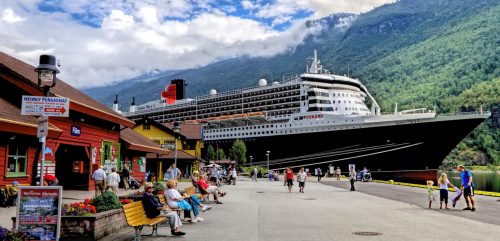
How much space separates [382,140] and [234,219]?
4615cm

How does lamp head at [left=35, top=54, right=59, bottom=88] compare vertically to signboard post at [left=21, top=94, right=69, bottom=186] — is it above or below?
above

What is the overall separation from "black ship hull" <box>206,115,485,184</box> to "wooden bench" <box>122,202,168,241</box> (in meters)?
48.3

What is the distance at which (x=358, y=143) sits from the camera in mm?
58062

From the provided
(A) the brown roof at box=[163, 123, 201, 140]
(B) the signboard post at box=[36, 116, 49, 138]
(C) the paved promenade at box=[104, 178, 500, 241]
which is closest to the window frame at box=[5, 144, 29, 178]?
(C) the paved promenade at box=[104, 178, 500, 241]

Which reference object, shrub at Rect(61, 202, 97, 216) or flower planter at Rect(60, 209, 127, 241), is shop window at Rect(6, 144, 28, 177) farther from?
flower planter at Rect(60, 209, 127, 241)

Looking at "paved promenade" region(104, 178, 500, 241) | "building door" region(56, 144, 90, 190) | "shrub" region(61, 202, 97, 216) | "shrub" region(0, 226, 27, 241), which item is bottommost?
"paved promenade" region(104, 178, 500, 241)

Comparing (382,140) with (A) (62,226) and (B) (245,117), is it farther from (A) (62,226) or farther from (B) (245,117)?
(A) (62,226)

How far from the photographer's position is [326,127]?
61.4 m

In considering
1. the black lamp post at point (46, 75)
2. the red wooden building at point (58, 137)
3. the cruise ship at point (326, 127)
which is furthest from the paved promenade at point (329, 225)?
the cruise ship at point (326, 127)

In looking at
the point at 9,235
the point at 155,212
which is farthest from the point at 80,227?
the point at 9,235

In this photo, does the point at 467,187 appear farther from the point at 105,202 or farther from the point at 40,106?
the point at 40,106

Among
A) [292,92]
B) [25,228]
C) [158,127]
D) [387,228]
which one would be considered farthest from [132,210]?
[292,92]

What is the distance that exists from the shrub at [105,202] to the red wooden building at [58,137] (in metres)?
4.95

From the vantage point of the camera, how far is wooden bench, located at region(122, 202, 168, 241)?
898 cm
